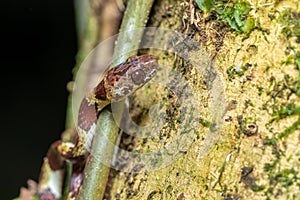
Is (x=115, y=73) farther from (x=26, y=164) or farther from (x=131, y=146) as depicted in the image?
(x=26, y=164)

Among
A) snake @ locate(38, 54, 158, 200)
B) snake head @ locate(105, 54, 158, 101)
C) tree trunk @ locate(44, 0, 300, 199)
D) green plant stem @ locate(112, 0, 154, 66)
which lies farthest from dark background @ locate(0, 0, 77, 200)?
tree trunk @ locate(44, 0, 300, 199)

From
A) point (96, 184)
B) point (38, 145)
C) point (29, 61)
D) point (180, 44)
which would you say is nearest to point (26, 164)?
point (38, 145)

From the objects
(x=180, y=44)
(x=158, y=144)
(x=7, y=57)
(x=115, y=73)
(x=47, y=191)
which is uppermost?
(x=7, y=57)

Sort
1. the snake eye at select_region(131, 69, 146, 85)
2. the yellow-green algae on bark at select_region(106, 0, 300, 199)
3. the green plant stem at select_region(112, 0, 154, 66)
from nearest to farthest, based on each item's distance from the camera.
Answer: the yellow-green algae on bark at select_region(106, 0, 300, 199) < the snake eye at select_region(131, 69, 146, 85) < the green plant stem at select_region(112, 0, 154, 66)

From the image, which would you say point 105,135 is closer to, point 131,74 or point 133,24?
point 131,74

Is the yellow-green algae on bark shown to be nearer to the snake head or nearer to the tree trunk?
the tree trunk

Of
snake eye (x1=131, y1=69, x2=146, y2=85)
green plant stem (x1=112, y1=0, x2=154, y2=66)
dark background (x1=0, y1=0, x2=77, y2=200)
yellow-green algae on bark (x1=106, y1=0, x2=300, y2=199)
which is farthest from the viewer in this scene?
dark background (x1=0, y1=0, x2=77, y2=200)

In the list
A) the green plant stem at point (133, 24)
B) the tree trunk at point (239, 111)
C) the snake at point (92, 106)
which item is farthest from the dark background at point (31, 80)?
the tree trunk at point (239, 111)
